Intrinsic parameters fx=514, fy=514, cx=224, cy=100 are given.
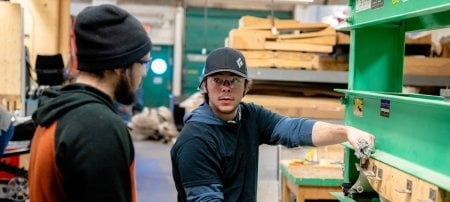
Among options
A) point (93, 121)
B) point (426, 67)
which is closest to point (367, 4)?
point (93, 121)

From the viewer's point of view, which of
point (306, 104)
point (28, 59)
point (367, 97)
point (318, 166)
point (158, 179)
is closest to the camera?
point (367, 97)

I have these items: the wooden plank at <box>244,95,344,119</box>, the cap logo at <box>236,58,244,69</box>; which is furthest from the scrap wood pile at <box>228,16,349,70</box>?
the cap logo at <box>236,58,244,69</box>

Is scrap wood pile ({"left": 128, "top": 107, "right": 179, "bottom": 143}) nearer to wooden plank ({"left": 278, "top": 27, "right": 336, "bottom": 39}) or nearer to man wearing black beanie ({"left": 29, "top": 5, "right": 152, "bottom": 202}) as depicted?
wooden plank ({"left": 278, "top": 27, "right": 336, "bottom": 39})

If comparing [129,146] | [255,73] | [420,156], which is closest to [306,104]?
[255,73]

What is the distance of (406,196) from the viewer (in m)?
1.67

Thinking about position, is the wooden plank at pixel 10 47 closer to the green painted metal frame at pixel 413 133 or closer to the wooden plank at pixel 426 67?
the wooden plank at pixel 426 67

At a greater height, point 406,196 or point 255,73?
point 255,73

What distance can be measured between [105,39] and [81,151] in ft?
1.02

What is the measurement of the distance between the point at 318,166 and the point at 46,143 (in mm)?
2648

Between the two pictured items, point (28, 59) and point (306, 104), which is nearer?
point (306, 104)

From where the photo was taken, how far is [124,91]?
147 centimetres

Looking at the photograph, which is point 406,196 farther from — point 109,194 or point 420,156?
point 109,194

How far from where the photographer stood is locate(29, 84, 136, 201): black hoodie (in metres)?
1.30

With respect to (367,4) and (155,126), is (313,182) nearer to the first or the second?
(367,4)
